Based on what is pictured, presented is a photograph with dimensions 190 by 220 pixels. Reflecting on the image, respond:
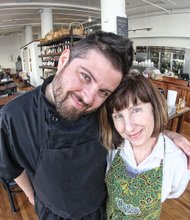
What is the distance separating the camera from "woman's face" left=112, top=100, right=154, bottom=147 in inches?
43.9

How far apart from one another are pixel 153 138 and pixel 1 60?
2102 centimetres

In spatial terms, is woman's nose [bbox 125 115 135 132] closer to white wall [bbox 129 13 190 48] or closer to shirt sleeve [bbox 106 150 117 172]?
shirt sleeve [bbox 106 150 117 172]

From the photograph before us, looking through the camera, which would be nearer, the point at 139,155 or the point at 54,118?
the point at 54,118

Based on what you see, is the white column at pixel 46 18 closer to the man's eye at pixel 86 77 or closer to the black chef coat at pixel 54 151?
the black chef coat at pixel 54 151

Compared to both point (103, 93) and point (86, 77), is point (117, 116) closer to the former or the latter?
point (103, 93)

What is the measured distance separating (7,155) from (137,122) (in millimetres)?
743

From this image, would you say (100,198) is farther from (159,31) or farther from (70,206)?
(159,31)

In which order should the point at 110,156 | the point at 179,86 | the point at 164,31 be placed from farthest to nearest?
1. the point at 164,31
2. the point at 179,86
3. the point at 110,156

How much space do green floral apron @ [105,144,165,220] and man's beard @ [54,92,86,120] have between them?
0.45m

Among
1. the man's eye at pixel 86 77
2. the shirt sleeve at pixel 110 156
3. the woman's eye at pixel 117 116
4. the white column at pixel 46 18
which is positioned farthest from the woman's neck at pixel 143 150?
the white column at pixel 46 18

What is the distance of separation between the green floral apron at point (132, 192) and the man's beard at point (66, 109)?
1.48 feet

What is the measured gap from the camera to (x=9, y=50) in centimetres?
1959

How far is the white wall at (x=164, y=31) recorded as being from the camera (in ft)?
27.8

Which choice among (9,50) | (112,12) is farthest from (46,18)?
(9,50)
